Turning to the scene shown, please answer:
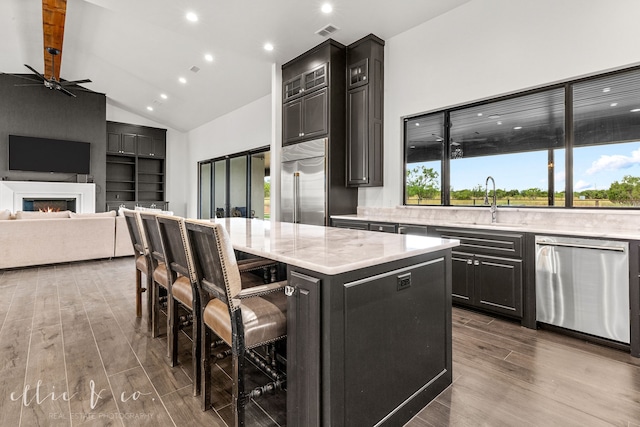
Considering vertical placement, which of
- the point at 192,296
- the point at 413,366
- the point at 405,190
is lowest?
the point at 413,366

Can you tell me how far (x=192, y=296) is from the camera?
1.88 metres

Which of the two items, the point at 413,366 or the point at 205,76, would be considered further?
the point at 205,76

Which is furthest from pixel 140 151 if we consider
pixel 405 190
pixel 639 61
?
pixel 639 61

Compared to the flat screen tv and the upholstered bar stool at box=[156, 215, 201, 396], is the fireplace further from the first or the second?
the upholstered bar stool at box=[156, 215, 201, 396]

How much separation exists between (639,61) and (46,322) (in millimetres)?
5578

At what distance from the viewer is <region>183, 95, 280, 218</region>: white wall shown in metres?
6.99

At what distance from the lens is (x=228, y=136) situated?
8227 mm

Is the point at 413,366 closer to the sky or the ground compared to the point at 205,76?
closer to the ground

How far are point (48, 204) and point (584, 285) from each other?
1033 cm

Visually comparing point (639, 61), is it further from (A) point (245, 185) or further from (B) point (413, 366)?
(A) point (245, 185)

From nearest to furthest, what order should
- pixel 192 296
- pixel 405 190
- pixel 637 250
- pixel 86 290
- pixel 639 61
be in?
pixel 192 296 → pixel 637 250 → pixel 639 61 → pixel 86 290 → pixel 405 190

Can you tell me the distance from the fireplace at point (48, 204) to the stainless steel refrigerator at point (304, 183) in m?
6.27

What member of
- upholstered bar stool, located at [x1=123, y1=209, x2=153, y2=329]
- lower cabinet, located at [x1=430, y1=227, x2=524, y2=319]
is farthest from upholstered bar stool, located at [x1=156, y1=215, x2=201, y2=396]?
lower cabinet, located at [x1=430, y1=227, x2=524, y2=319]

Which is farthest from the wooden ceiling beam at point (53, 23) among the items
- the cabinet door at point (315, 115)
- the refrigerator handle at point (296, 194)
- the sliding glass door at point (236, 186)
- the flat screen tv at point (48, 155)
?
the refrigerator handle at point (296, 194)
